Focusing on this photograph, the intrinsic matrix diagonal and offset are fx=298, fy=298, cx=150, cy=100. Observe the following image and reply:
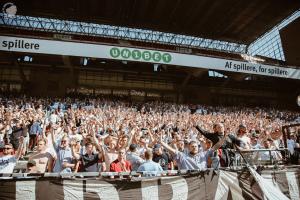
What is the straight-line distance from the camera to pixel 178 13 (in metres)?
27.2

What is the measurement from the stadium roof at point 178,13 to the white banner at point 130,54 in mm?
5038

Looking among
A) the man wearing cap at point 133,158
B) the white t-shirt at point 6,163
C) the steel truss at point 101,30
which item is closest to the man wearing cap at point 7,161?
the white t-shirt at point 6,163

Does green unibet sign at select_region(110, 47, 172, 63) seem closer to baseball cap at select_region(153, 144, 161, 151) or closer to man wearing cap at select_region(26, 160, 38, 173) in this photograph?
baseball cap at select_region(153, 144, 161, 151)

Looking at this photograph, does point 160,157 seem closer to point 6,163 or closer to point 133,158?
point 133,158

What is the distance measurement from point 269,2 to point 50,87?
2176cm

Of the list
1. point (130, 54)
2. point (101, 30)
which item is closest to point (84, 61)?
point (101, 30)

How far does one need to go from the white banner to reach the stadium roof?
5038 mm

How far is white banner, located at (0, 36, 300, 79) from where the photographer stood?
20594 mm

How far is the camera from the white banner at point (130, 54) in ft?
67.6

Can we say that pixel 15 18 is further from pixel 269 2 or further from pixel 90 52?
pixel 269 2

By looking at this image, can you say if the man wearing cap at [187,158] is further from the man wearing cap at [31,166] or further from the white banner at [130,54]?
the white banner at [130,54]

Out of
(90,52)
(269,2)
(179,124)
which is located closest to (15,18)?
(90,52)

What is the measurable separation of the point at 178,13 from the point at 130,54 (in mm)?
7690

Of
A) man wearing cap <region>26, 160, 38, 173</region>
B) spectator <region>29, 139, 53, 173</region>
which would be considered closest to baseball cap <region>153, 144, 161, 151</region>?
spectator <region>29, 139, 53, 173</region>
